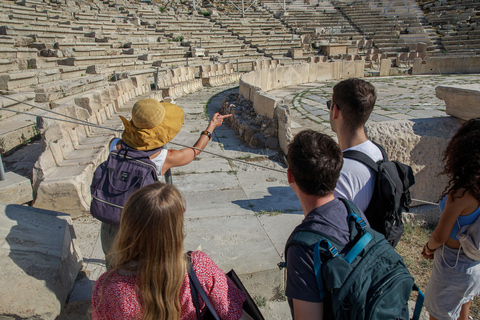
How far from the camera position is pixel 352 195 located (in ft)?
6.45

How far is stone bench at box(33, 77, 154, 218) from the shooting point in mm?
3729

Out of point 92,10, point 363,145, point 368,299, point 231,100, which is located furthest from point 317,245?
point 92,10

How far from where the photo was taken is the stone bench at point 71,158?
12.2 feet

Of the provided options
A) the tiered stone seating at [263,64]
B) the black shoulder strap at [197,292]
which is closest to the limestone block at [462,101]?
the black shoulder strap at [197,292]

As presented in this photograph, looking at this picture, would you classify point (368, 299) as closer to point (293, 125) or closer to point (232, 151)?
point (232, 151)

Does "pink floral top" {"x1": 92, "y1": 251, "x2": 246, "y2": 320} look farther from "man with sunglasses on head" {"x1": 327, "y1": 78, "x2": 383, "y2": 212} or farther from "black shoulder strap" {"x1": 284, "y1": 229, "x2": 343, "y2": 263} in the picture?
"man with sunglasses on head" {"x1": 327, "y1": 78, "x2": 383, "y2": 212}

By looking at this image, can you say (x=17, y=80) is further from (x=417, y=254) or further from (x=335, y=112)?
(x=417, y=254)

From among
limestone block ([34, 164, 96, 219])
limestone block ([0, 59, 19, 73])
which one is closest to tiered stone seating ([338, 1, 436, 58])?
limestone block ([0, 59, 19, 73])

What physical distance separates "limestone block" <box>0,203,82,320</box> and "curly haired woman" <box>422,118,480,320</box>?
2.36 metres

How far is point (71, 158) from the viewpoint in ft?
14.9

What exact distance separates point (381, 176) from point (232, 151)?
4.54 meters

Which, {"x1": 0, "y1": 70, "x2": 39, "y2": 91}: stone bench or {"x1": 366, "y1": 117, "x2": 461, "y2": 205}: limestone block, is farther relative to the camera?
{"x1": 0, "y1": 70, "x2": 39, "y2": 91}: stone bench

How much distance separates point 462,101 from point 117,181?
3.60 metres

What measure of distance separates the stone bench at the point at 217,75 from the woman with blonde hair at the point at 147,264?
13.6m
